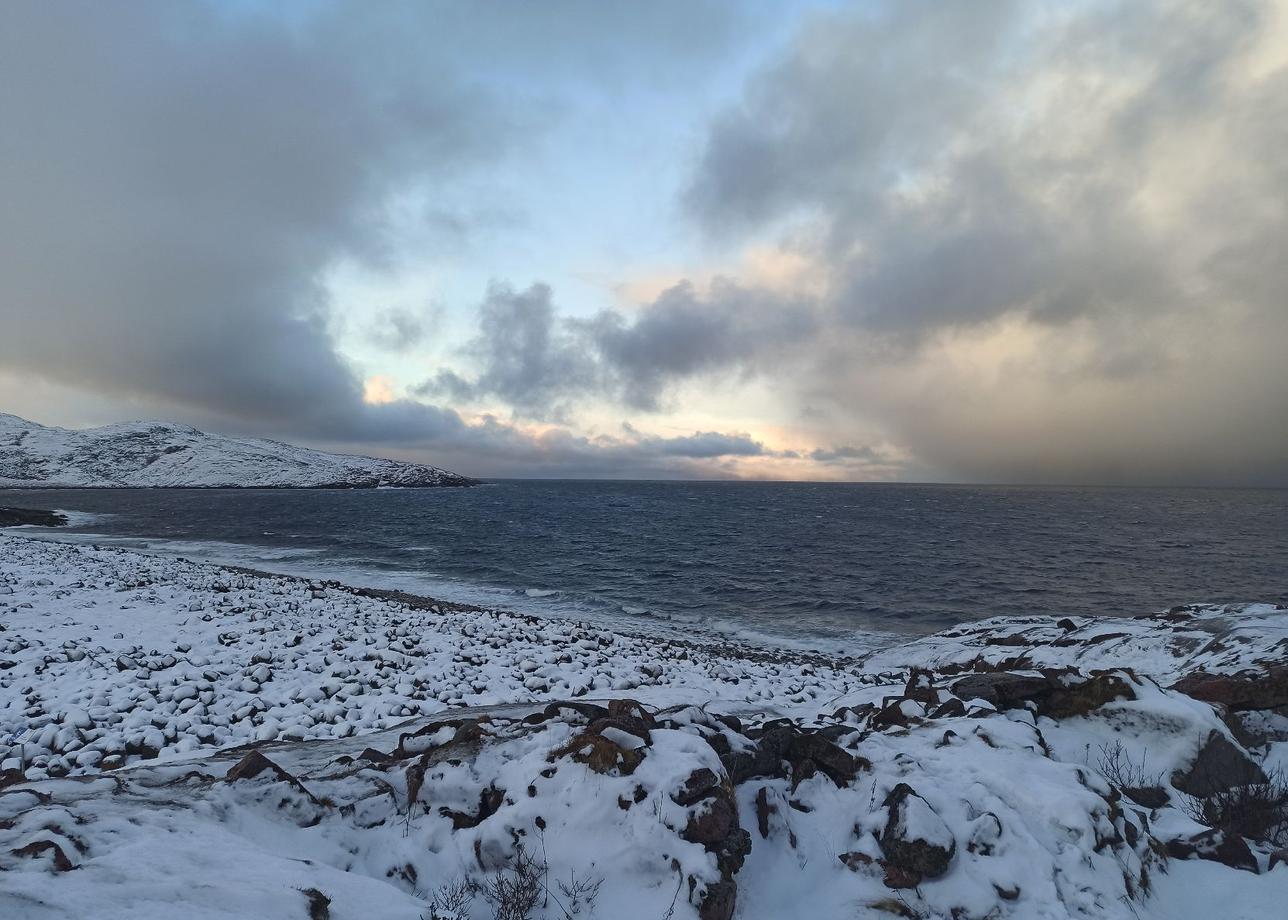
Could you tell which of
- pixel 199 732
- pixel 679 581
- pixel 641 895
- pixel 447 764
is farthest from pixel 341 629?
pixel 679 581

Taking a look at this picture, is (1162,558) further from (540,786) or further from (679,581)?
(540,786)

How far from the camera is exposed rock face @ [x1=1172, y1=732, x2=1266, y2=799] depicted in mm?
7996

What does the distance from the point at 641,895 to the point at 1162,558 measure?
217ft

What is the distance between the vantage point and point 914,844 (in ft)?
19.5

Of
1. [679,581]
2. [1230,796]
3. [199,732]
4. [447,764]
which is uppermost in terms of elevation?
[447,764]

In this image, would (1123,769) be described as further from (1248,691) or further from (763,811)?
(763,811)

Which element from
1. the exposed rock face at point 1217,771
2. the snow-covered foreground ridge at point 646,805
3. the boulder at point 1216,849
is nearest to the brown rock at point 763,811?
the snow-covered foreground ridge at point 646,805

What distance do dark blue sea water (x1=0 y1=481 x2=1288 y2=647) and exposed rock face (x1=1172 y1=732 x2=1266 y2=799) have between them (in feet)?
64.3

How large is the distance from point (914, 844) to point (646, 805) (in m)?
2.78

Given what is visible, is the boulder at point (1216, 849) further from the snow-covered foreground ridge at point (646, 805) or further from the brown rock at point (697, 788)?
the brown rock at point (697, 788)

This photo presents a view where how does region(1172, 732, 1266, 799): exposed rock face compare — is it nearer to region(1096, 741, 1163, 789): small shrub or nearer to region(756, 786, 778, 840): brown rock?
region(1096, 741, 1163, 789): small shrub

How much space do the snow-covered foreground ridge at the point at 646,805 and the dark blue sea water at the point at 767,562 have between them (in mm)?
19466

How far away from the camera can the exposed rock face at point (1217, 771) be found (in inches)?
315

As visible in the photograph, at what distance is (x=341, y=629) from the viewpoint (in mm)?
19344
